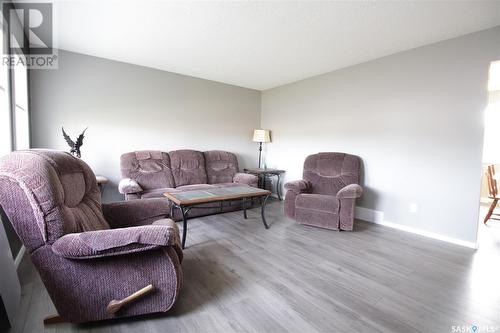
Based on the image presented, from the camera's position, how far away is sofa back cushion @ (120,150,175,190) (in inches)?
140

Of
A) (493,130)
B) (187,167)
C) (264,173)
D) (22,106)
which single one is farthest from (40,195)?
(493,130)

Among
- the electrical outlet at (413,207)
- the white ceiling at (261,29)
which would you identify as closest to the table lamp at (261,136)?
the white ceiling at (261,29)

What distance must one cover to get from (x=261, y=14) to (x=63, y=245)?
2440 mm

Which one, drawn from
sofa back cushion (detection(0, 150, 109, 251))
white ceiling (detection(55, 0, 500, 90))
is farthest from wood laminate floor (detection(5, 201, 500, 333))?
white ceiling (detection(55, 0, 500, 90))

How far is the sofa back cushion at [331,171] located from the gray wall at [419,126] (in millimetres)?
260

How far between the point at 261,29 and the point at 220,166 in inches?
98.7

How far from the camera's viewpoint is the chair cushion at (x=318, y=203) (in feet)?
9.92

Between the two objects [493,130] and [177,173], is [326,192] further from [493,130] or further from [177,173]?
[493,130]

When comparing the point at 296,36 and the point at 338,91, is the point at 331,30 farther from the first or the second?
the point at 338,91


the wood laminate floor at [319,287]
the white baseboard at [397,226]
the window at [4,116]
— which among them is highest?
the window at [4,116]

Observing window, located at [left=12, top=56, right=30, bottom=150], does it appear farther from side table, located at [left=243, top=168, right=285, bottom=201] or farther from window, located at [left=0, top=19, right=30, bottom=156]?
side table, located at [left=243, top=168, right=285, bottom=201]

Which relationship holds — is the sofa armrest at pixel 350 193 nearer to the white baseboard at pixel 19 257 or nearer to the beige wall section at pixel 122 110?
the beige wall section at pixel 122 110

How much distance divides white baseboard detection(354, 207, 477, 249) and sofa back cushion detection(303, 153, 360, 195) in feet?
1.69

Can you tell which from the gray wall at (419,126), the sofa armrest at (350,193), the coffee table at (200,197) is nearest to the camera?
the coffee table at (200,197)
